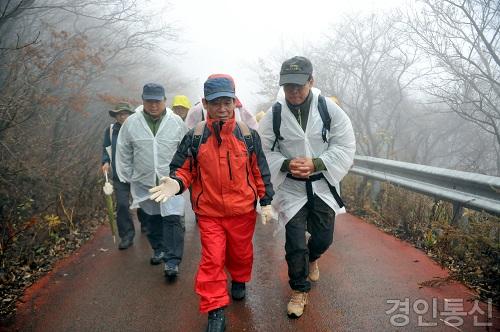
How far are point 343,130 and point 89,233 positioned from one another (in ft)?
14.4

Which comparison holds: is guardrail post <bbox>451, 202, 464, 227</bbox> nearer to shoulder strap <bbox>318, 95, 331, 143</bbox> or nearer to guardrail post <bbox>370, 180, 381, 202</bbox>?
guardrail post <bbox>370, 180, 381, 202</bbox>

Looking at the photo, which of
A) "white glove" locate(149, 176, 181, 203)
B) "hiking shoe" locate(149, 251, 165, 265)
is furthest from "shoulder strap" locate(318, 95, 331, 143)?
"hiking shoe" locate(149, 251, 165, 265)

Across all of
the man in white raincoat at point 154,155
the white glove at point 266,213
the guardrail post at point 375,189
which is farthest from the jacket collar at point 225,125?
the guardrail post at point 375,189

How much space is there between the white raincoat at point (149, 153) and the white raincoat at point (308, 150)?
1.36 metres

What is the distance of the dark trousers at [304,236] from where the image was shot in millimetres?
3043

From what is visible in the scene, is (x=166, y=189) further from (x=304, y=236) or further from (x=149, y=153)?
(x=149, y=153)

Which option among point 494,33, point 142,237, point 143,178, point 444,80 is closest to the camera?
point 143,178

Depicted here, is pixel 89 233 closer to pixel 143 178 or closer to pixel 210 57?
pixel 143 178

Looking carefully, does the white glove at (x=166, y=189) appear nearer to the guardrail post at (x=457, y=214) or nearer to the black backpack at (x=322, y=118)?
the black backpack at (x=322, y=118)

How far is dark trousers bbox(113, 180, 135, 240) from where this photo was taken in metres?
4.88

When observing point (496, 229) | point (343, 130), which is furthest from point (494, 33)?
point (343, 130)

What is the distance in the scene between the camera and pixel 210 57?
52.5 meters

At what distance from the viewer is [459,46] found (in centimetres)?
868

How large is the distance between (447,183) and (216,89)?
3098 millimetres
